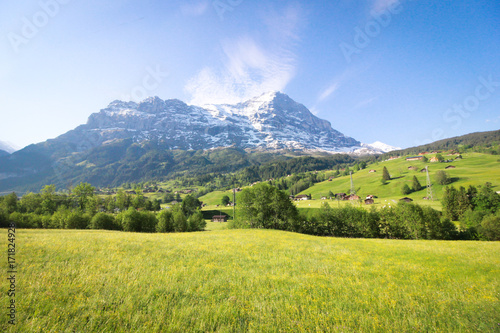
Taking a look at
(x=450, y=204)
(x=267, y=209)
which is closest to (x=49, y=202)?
(x=267, y=209)

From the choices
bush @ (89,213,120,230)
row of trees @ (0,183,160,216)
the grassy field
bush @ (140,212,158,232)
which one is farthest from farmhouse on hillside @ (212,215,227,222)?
the grassy field

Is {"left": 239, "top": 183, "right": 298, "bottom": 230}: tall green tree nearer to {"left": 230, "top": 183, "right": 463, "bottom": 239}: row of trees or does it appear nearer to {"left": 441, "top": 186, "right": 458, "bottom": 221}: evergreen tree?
{"left": 230, "top": 183, "right": 463, "bottom": 239}: row of trees

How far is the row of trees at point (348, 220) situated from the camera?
51.3 meters

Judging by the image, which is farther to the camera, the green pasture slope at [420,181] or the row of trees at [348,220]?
the green pasture slope at [420,181]

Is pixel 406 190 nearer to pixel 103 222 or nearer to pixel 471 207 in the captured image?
pixel 471 207

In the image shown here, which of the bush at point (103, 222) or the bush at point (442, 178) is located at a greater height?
the bush at point (103, 222)

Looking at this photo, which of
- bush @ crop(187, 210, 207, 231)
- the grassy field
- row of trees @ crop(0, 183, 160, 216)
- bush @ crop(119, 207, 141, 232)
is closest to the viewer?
the grassy field

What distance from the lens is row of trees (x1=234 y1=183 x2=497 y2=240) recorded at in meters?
51.3

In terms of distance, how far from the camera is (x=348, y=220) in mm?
57406

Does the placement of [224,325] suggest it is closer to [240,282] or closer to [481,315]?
[240,282]

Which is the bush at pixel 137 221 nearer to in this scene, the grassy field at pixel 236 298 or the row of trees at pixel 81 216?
the row of trees at pixel 81 216

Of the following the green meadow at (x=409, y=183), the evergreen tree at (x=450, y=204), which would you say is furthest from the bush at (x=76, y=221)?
the evergreen tree at (x=450, y=204)

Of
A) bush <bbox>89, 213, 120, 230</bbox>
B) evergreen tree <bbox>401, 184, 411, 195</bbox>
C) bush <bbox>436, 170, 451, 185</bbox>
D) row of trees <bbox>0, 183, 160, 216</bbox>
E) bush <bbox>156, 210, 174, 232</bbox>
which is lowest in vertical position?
evergreen tree <bbox>401, 184, 411, 195</bbox>

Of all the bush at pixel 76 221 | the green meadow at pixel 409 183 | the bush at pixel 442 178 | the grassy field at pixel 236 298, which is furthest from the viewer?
the bush at pixel 442 178
